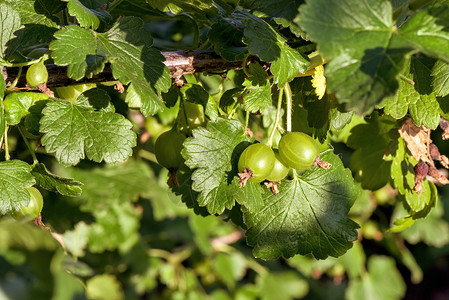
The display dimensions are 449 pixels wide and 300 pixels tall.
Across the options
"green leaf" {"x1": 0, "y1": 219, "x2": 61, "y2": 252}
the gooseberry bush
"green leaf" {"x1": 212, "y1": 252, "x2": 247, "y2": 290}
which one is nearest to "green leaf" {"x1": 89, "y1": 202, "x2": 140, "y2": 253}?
"green leaf" {"x1": 212, "y1": 252, "x2": 247, "y2": 290}

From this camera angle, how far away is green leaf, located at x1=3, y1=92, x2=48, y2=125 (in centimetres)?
97

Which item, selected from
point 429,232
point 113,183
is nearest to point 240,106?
point 113,183

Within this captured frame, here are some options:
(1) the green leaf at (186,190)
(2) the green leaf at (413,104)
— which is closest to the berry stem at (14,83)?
(1) the green leaf at (186,190)

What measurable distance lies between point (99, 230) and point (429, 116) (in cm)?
155

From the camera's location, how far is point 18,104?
98 centimetres

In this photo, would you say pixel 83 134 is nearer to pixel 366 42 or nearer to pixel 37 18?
pixel 37 18

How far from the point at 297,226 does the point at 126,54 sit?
1.62ft

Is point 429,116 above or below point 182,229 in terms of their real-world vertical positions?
above

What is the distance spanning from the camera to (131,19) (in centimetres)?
101

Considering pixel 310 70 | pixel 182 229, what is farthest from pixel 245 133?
pixel 182 229

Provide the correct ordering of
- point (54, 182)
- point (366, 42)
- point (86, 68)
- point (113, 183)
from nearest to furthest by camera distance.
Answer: point (366, 42)
point (86, 68)
point (54, 182)
point (113, 183)

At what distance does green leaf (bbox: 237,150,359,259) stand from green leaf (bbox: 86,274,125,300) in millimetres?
1396

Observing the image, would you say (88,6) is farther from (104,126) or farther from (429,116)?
(429,116)

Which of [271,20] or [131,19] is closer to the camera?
[131,19]
